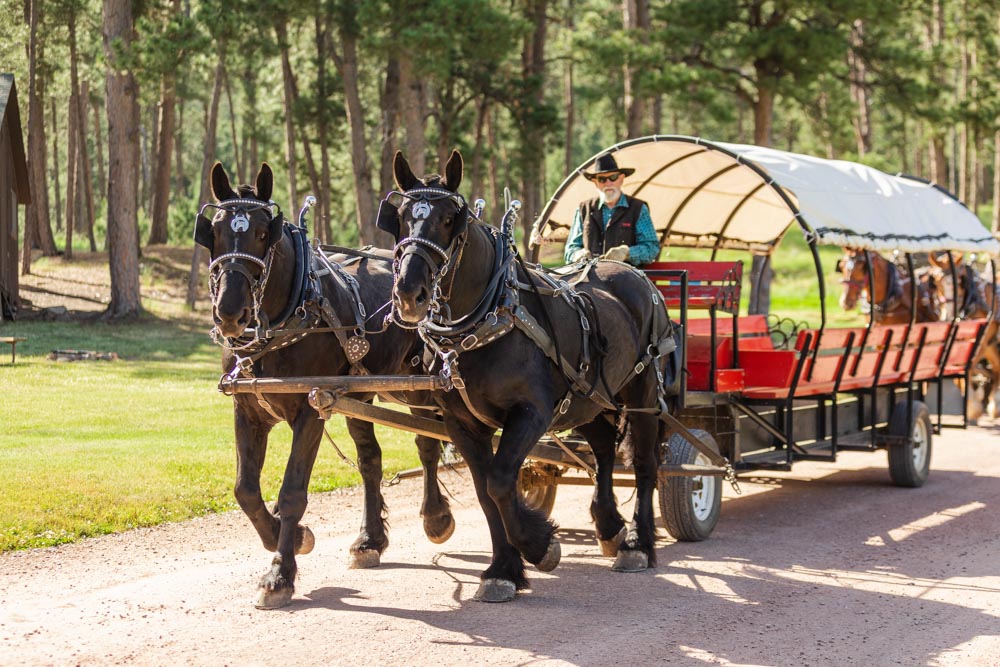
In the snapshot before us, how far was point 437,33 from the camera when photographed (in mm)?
22703

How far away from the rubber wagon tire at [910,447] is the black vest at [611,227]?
13.6ft

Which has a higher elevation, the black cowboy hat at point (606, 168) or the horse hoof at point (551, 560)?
the black cowboy hat at point (606, 168)

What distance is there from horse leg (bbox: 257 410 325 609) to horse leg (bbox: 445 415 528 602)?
2.72 feet

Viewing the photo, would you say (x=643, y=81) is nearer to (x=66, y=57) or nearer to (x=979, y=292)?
(x=979, y=292)

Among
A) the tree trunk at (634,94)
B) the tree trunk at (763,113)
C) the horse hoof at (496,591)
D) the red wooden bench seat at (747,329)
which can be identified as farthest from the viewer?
the tree trunk at (763,113)

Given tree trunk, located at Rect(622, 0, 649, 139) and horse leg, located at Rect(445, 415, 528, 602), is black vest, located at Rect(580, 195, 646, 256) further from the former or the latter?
tree trunk, located at Rect(622, 0, 649, 139)

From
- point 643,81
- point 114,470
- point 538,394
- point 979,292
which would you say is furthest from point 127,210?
point 538,394

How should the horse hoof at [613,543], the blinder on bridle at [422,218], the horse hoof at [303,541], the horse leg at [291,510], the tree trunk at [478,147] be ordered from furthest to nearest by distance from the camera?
the tree trunk at [478,147]
the horse hoof at [613,543]
the horse hoof at [303,541]
the horse leg at [291,510]
the blinder on bridle at [422,218]

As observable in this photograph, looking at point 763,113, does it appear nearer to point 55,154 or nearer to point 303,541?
point 303,541

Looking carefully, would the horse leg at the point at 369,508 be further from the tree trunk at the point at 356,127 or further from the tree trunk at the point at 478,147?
the tree trunk at the point at 478,147

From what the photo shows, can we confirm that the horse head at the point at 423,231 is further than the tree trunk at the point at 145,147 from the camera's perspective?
No

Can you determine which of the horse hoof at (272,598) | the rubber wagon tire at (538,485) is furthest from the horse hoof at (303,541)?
the rubber wagon tire at (538,485)

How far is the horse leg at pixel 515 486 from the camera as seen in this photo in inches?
259

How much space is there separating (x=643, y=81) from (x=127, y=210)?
11.5m
